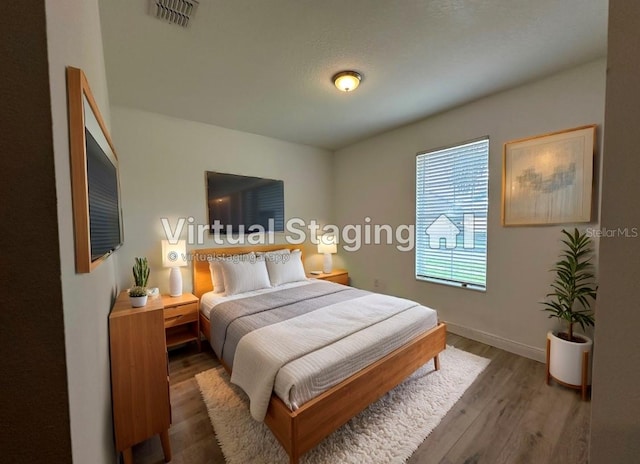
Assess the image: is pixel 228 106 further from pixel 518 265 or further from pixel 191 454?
pixel 518 265

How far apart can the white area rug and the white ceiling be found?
2.65 meters

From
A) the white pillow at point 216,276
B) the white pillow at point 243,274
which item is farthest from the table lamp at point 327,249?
the white pillow at point 216,276

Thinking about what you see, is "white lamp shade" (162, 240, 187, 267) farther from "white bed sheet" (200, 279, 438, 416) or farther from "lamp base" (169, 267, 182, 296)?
"white bed sheet" (200, 279, 438, 416)

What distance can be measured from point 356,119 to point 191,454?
11.3ft

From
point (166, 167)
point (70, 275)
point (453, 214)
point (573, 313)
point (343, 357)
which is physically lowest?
point (343, 357)

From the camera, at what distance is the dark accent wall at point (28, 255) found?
1.59 feet

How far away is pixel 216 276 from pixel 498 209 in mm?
3197

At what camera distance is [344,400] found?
1535 millimetres

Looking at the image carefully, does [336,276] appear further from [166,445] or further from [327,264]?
[166,445]

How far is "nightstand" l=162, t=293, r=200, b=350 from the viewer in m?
2.55

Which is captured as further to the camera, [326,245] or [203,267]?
[326,245]

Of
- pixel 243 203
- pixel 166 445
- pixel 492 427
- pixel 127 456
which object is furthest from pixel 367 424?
pixel 243 203

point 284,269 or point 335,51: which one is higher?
point 335,51

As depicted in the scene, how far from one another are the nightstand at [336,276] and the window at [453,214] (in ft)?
4.06
